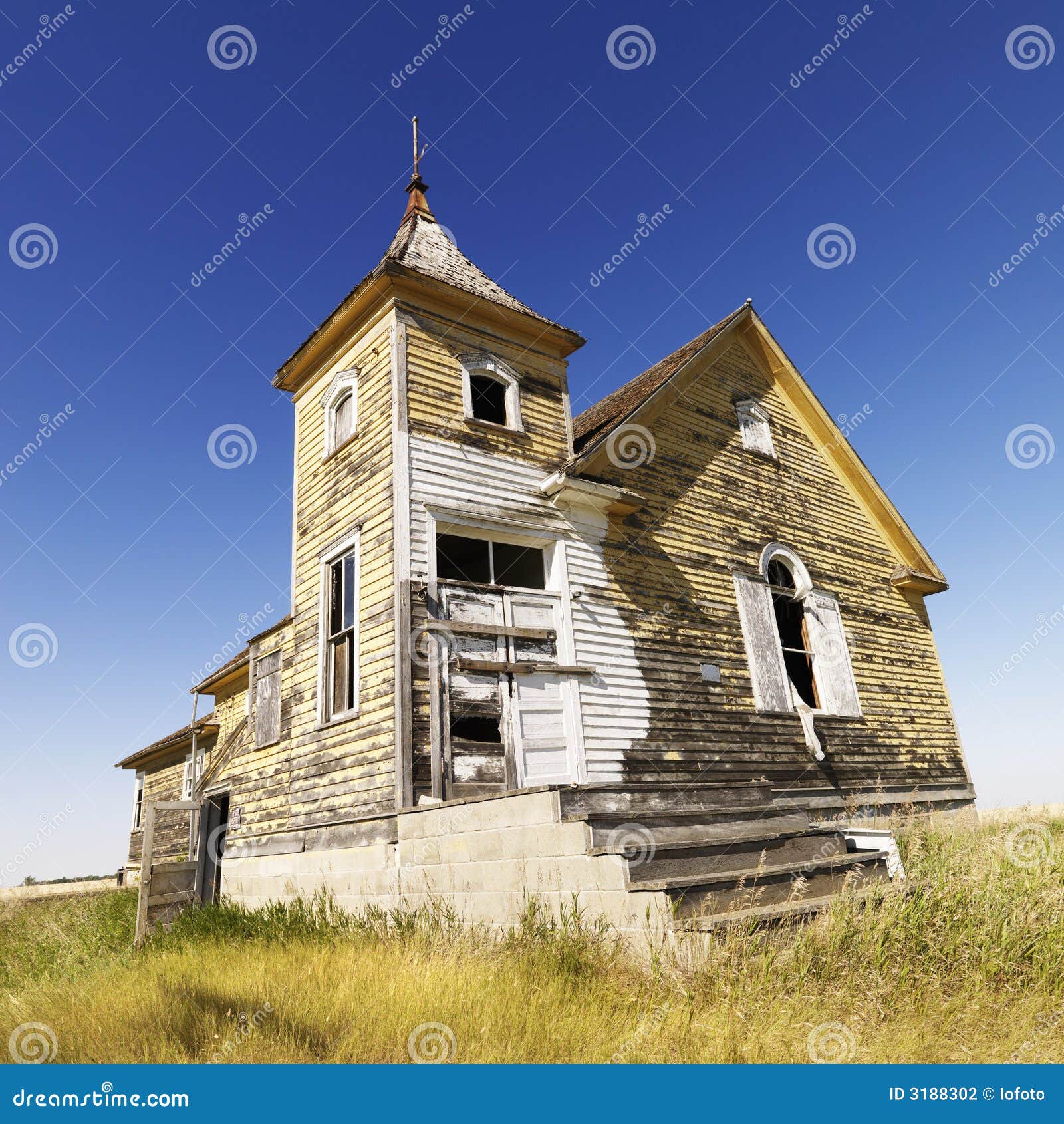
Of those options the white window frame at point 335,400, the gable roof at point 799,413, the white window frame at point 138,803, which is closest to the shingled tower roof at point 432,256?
the white window frame at point 335,400

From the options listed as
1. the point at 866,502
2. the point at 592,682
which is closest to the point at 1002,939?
the point at 592,682

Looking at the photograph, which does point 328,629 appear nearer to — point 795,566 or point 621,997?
point 621,997

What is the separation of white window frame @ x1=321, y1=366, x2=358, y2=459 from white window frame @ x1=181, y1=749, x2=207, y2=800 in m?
10.8

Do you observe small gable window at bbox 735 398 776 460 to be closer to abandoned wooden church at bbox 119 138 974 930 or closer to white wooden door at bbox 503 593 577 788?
abandoned wooden church at bbox 119 138 974 930

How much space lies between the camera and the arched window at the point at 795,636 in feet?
41.9

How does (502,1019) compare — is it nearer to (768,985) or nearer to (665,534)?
(768,985)

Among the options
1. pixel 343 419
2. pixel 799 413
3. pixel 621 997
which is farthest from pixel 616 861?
pixel 799 413

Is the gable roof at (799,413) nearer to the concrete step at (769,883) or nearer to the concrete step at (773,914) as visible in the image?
the concrete step at (769,883)

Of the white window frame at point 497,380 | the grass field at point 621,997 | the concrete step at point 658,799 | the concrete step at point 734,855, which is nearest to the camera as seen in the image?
the grass field at point 621,997

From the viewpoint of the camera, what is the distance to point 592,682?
1012 centimetres

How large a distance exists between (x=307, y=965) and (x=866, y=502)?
14726 millimetres

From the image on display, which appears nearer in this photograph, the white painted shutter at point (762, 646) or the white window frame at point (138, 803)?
the white painted shutter at point (762, 646)

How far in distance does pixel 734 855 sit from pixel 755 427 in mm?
10654

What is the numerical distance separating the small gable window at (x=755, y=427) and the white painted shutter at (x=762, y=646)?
2.96 metres
